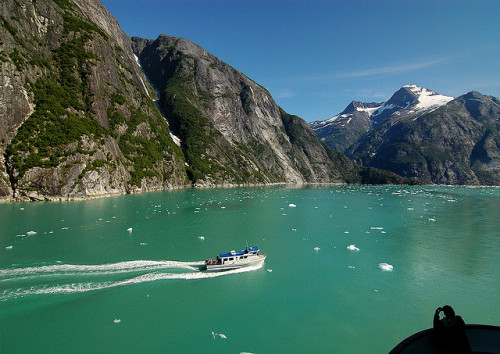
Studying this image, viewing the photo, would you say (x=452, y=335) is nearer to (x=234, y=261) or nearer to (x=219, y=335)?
(x=219, y=335)

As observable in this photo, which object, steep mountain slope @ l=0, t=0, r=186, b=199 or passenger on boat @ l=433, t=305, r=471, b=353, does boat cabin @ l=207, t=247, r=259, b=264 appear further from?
steep mountain slope @ l=0, t=0, r=186, b=199

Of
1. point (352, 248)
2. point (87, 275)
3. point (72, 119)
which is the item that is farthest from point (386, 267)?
point (72, 119)

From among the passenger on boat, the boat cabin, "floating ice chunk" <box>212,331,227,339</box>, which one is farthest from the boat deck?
the boat cabin

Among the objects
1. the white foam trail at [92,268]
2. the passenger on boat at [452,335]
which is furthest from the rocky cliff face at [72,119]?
the passenger on boat at [452,335]

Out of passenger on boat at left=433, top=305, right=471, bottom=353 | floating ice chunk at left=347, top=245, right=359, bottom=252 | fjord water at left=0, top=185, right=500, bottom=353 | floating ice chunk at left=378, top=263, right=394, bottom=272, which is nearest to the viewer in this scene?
passenger on boat at left=433, top=305, right=471, bottom=353

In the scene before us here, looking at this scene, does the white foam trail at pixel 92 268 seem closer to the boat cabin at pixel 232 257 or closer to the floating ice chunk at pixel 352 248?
the boat cabin at pixel 232 257

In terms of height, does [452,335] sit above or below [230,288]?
above
